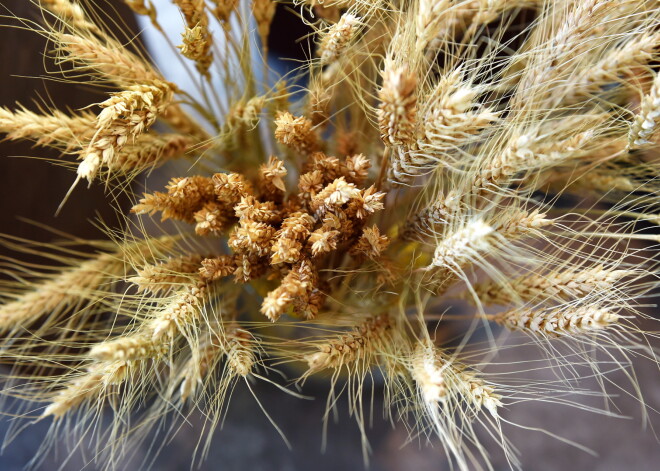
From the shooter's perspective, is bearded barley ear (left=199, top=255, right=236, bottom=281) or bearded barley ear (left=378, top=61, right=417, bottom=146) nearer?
bearded barley ear (left=378, top=61, right=417, bottom=146)

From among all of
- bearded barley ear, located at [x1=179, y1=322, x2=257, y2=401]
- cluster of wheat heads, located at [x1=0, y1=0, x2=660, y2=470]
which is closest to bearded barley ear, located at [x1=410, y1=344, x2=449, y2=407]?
cluster of wheat heads, located at [x1=0, y1=0, x2=660, y2=470]

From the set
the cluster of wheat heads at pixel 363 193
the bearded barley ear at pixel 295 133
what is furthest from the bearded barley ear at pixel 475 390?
the bearded barley ear at pixel 295 133

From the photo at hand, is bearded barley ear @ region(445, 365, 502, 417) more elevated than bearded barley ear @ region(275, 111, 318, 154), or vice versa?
bearded barley ear @ region(275, 111, 318, 154)

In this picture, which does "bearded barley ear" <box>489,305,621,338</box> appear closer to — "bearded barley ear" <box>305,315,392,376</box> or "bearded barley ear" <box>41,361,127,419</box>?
"bearded barley ear" <box>305,315,392,376</box>

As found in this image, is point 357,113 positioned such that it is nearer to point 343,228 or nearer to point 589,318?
point 343,228

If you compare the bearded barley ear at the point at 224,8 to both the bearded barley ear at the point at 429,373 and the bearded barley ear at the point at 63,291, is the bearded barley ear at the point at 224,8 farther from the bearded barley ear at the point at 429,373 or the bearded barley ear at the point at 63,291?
the bearded barley ear at the point at 429,373

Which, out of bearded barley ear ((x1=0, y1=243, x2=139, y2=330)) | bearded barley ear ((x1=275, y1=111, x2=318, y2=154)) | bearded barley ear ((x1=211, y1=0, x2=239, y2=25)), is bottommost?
bearded barley ear ((x1=0, y1=243, x2=139, y2=330))

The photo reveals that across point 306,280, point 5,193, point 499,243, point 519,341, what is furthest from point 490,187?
point 5,193
